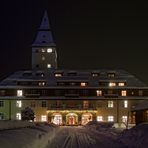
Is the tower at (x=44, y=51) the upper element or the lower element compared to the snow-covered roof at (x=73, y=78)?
upper

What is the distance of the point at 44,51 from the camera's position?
141 metres

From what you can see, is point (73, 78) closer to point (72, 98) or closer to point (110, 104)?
point (72, 98)

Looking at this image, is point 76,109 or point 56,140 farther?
point 76,109

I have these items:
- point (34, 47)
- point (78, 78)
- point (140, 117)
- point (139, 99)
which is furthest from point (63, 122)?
point (34, 47)

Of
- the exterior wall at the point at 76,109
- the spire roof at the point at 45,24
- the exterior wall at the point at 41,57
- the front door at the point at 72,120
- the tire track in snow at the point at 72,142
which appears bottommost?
the tire track in snow at the point at 72,142

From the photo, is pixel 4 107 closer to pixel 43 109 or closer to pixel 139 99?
pixel 43 109

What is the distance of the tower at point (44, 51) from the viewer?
139 metres

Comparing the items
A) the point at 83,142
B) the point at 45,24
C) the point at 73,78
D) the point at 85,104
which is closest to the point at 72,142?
the point at 83,142

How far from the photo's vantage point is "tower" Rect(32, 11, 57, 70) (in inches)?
5472

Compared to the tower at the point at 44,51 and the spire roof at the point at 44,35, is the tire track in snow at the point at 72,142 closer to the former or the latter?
the tower at the point at 44,51

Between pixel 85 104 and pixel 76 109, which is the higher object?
pixel 85 104

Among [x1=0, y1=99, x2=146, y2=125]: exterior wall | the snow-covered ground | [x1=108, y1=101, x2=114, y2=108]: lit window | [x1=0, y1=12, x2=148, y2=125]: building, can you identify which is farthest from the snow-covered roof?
the snow-covered ground

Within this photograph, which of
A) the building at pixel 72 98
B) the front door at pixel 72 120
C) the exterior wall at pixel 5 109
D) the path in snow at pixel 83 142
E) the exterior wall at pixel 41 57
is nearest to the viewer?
the path in snow at pixel 83 142

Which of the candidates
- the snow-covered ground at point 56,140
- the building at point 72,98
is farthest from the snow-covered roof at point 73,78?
the snow-covered ground at point 56,140
